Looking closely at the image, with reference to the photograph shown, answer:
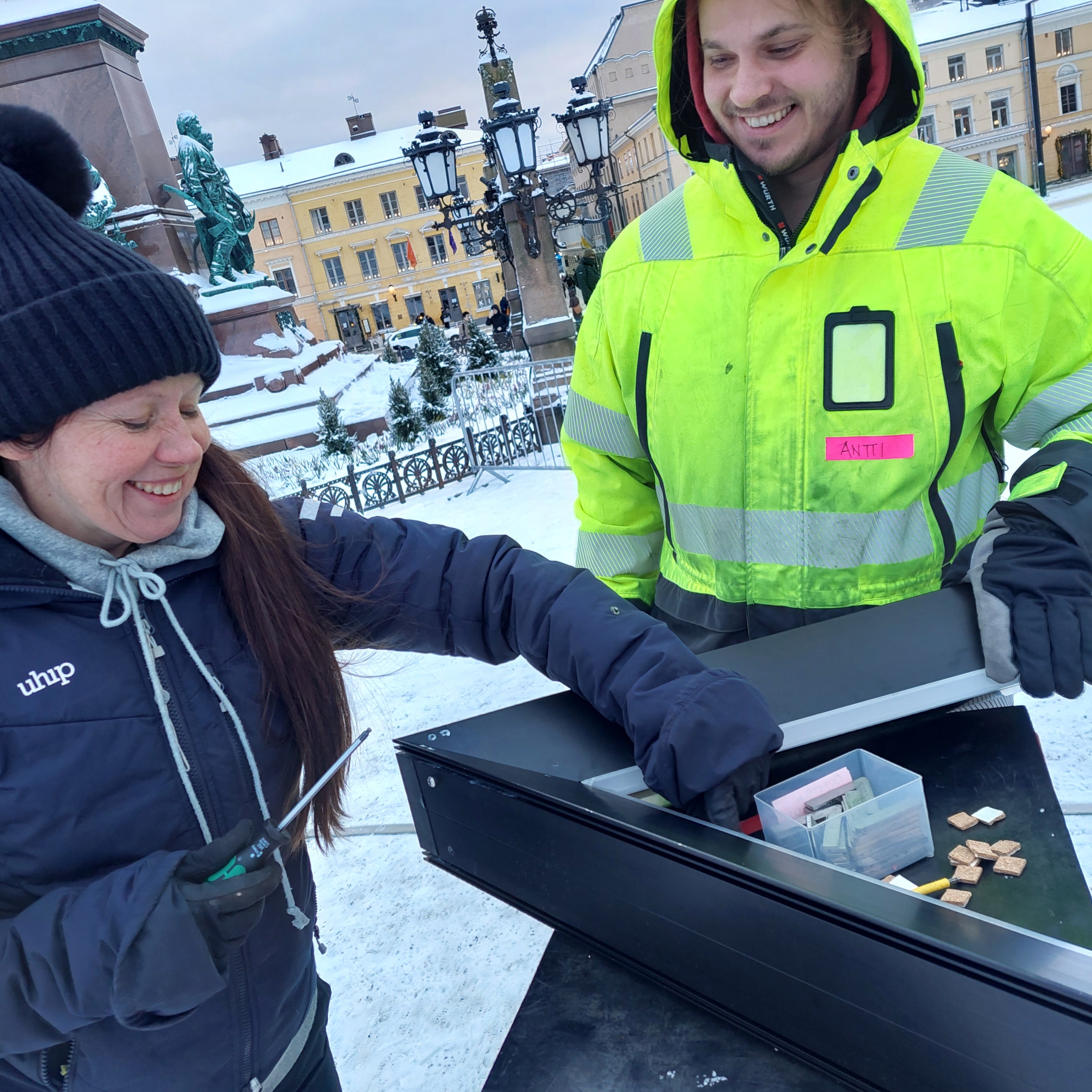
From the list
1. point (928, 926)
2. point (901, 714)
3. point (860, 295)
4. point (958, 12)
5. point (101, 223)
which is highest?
point (958, 12)

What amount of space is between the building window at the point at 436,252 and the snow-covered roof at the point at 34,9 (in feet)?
109

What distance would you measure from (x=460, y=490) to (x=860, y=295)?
6973 mm

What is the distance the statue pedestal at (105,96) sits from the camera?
11109 millimetres

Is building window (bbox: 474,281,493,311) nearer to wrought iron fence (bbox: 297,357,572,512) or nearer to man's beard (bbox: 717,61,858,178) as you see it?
wrought iron fence (bbox: 297,357,572,512)

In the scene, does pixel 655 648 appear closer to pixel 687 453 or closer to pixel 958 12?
pixel 687 453

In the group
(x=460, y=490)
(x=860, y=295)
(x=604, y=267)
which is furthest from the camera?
(x=460, y=490)

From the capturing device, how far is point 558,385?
29.0 ft

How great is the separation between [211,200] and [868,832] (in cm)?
1426

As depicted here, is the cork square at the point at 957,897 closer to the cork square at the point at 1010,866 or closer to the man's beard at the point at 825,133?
the cork square at the point at 1010,866

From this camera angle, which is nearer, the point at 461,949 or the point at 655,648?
the point at 655,648

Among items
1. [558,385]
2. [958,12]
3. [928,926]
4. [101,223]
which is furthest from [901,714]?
[958,12]

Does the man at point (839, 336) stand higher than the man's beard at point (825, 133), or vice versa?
the man's beard at point (825, 133)

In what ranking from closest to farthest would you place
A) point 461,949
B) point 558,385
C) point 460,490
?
point 461,949 → point 460,490 → point 558,385

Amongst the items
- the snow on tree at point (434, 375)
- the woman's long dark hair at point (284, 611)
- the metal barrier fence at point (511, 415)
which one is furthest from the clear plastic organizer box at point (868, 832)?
the snow on tree at point (434, 375)
